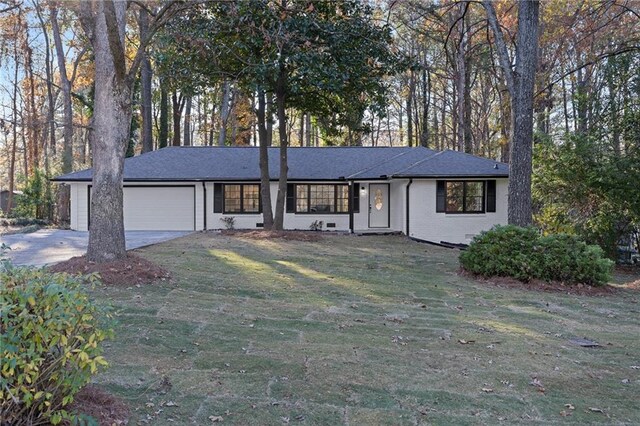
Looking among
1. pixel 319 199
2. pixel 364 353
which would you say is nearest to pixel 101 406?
pixel 364 353

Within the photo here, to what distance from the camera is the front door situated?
21016mm

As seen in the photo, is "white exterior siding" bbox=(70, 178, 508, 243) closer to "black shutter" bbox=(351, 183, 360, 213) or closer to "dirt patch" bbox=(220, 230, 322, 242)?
"black shutter" bbox=(351, 183, 360, 213)

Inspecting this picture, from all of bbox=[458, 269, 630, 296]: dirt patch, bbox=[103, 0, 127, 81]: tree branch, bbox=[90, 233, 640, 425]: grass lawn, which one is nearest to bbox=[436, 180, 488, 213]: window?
bbox=[458, 269, 630, 296]: dirt patch

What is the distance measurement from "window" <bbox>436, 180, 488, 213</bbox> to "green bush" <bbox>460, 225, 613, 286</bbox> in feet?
27.3

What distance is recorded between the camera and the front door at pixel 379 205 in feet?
68.9

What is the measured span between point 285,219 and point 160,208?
208 inches

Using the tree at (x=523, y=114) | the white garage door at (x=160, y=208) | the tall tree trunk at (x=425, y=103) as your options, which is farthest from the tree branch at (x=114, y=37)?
the tall tree trunk at (x=425, y=103)

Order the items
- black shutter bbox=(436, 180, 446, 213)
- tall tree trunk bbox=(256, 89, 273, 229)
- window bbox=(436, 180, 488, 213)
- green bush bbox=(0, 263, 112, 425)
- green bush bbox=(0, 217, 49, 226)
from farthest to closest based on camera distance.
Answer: green bush bbox=(0, 217, 49, 226) → window bbox=(436, 180, 488, 213) → black shutter bbox=(436, 180, 446, 213) → tall tree trunk bbox=(256, 89, 273, 229) → green bush bbox=(0, 263, 112, 425)

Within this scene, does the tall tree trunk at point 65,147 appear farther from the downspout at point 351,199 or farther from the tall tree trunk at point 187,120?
the downspout at point 351,199

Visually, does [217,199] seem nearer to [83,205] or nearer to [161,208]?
[161,208]

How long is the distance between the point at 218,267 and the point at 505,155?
2478 cm

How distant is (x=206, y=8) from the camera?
14594mm

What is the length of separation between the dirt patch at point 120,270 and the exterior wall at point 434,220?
1192 cm

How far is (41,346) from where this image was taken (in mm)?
2625
